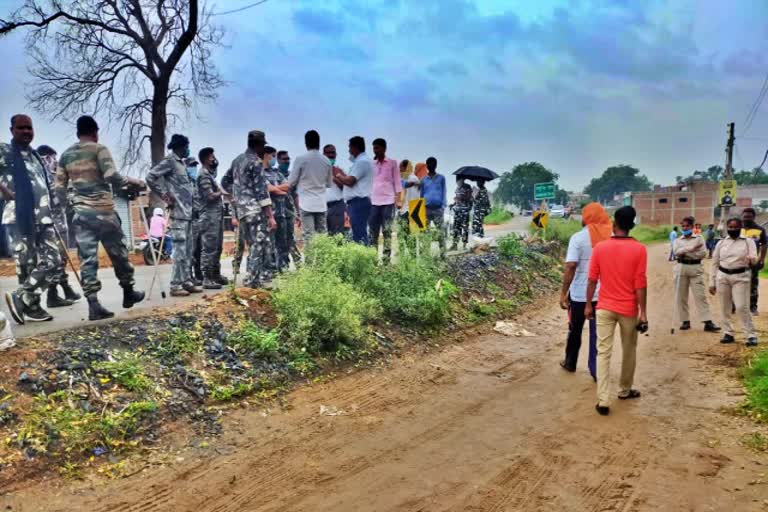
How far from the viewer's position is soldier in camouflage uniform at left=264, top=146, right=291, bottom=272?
7965 millimetres

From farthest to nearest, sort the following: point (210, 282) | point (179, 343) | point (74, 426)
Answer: point (210, 282), point (179, 343), point (74, 426)

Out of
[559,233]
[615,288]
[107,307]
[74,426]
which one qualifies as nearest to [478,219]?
[559,233]

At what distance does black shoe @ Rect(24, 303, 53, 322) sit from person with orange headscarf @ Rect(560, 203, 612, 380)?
5713mm

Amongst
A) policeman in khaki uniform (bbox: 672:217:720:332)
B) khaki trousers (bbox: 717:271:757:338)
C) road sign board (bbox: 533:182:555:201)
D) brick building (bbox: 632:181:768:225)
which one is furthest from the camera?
brick building (bbox: 632:181:768:225)

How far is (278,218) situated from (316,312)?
2464 millimetres

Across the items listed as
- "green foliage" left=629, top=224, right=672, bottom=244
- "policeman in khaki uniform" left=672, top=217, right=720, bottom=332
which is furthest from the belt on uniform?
"green foliage" left=629, top=224, right=672, bottom=244

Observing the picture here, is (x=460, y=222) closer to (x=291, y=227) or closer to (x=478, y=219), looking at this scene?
(x=478, y=219)

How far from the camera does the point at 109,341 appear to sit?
207 inches

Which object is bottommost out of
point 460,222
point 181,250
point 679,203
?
point 181,250

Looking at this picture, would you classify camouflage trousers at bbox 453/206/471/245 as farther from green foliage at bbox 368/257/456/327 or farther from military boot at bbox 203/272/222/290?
military boot at bbox 203/272/222/290

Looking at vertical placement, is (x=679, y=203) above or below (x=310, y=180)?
above

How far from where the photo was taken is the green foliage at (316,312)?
20.3 ft

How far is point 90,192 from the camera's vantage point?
5.69 meters

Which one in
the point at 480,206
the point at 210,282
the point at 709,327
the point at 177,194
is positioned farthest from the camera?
the point at 480,206
